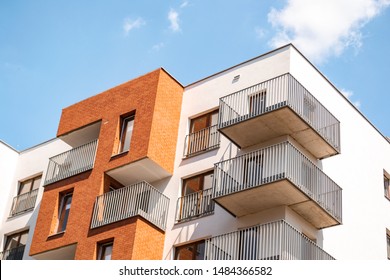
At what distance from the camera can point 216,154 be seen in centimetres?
3083

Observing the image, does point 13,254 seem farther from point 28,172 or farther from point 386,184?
point 386,184

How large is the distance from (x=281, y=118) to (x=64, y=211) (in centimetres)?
1006

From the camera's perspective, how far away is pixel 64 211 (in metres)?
33.0

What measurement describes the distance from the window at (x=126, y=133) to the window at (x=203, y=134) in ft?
7.54

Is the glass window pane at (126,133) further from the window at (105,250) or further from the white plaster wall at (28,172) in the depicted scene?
the white plaster wall at (28,172)

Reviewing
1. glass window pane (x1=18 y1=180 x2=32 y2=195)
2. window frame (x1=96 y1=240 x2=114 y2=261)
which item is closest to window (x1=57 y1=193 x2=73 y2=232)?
window frame (x1=96 y1=240 x2=114 y2=261)

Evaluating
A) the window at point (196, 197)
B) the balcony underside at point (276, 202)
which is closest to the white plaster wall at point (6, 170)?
the window at point (196, 197)

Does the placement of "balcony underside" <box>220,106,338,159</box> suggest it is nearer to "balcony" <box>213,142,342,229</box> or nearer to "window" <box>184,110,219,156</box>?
"balcony" <box>213,142,342,229</box>

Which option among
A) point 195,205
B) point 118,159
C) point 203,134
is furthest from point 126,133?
point 195,205

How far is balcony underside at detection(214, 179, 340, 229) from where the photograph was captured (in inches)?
1063
